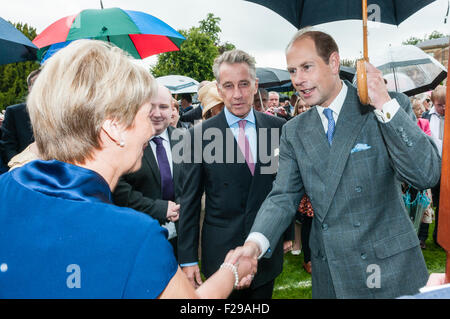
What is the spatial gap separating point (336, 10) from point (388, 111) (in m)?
1.43

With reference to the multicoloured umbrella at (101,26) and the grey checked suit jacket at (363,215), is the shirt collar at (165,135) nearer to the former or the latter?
the multicoloured umbrella at (101,26)

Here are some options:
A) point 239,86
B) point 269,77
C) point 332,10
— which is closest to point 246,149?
point 239,86

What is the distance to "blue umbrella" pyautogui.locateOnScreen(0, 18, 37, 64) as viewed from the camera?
3.52m

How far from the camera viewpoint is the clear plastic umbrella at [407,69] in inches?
247

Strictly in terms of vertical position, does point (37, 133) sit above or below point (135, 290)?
above

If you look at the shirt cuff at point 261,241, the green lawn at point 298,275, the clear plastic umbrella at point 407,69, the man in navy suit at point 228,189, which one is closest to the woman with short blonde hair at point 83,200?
the shirt cuff at point 261,241

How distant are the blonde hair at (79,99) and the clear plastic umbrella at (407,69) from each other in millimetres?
6063

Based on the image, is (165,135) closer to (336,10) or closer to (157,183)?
(157,183)

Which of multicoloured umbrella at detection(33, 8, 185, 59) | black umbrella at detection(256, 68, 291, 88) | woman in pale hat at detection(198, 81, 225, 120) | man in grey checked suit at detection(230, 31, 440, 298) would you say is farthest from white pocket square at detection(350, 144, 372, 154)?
black umbrella at detection(256, 68, 291, 88)

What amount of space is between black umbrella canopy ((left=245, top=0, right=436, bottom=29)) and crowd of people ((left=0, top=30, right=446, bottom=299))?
0.45 meters

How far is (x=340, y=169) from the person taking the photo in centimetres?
205
